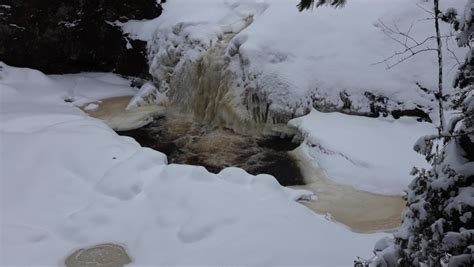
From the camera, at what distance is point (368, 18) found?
313 inches

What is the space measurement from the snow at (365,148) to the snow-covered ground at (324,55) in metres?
0.30

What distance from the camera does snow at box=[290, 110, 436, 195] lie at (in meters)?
5.69

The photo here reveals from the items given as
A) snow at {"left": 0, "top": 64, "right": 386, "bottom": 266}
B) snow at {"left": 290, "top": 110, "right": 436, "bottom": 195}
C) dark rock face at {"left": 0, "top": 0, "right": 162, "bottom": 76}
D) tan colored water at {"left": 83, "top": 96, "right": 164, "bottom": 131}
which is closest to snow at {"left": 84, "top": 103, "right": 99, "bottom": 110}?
tan colored water at {"left": 83, "top": 96, "right": 164, "bottom": 131}

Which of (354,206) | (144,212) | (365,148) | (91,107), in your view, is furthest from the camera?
(91,107)

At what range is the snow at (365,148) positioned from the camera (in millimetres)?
5691

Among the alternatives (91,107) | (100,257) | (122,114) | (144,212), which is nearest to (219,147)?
(122,114)

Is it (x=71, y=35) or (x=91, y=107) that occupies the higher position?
(x=71, y=35)

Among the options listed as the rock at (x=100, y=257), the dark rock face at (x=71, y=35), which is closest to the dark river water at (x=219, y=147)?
the rock at (x=100, y=257)

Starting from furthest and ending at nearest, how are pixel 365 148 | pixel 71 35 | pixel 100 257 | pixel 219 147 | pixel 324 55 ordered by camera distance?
1. pixel 71 35
2. pixel 324 55
3. pixel 219 147
4. pixel 365 148
5. pixel 100 257

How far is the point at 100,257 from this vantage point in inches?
154

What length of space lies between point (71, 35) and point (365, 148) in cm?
733

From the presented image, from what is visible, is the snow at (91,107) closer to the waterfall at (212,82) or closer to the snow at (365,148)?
the waterfall at (212,82)

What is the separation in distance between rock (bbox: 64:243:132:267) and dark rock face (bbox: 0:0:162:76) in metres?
7.02

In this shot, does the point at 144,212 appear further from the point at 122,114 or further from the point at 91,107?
the point at 91,107
